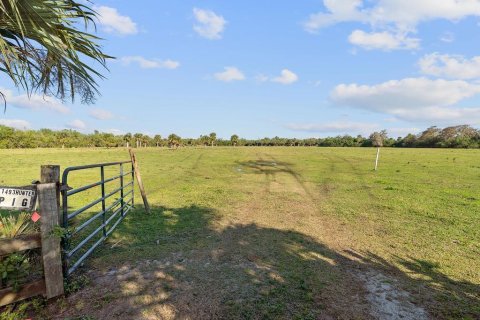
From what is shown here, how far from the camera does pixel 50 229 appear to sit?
11.6ft

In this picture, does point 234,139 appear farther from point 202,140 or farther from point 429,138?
point 429,138

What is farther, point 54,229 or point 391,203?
point 391,203

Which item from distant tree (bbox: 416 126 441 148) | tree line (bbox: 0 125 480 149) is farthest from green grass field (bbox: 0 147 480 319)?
distant tree (bbox: 416 126 441 148)

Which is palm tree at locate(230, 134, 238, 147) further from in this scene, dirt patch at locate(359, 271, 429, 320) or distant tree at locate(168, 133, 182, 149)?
dirt patch at locate(359, 271, 429, 320)

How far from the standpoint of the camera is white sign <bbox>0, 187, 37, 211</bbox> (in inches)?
131

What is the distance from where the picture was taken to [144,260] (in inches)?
194

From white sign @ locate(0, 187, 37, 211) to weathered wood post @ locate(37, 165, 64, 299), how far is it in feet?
0.29

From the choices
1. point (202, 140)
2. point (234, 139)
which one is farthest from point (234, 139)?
point (202, 140)

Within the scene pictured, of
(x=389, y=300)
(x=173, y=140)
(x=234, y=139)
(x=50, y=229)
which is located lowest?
(x=389, y=300)

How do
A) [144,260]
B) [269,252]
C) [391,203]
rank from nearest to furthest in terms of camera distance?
[144,260], [269,252], [391,203]

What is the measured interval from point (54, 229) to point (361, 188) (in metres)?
12.9

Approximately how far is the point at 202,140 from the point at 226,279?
104 meters

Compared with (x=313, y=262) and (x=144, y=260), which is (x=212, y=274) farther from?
(x=313, y=262)

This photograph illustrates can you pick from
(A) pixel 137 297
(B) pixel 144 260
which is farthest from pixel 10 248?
(B) pixel 144 260
